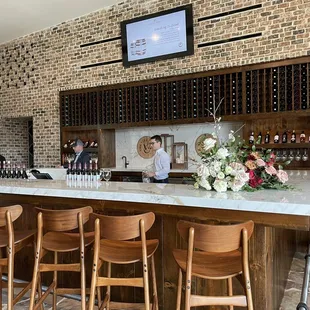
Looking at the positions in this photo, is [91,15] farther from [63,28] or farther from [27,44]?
[27,44]

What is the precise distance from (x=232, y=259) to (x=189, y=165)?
14.0ft

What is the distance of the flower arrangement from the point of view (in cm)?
246

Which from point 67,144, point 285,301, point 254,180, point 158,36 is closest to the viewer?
A: point 254,180

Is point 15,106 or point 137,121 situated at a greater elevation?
point 15,106

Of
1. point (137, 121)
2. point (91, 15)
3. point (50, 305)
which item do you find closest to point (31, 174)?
point (50, 305)

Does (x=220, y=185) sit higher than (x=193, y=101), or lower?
lower

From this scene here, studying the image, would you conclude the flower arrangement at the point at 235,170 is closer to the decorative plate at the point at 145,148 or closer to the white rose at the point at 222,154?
→ the white rose at the point at 222,154

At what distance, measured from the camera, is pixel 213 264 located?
2.08m

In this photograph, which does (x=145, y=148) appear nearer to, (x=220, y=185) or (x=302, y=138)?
(x=302, y=138)

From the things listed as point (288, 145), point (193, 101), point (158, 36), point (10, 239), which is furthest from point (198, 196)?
point (158, 36)

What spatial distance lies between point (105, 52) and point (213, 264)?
5.60 meters

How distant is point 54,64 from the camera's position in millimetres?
7340

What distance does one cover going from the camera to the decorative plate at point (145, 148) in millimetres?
6833

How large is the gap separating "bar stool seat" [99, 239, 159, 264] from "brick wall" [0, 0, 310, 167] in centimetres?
397
